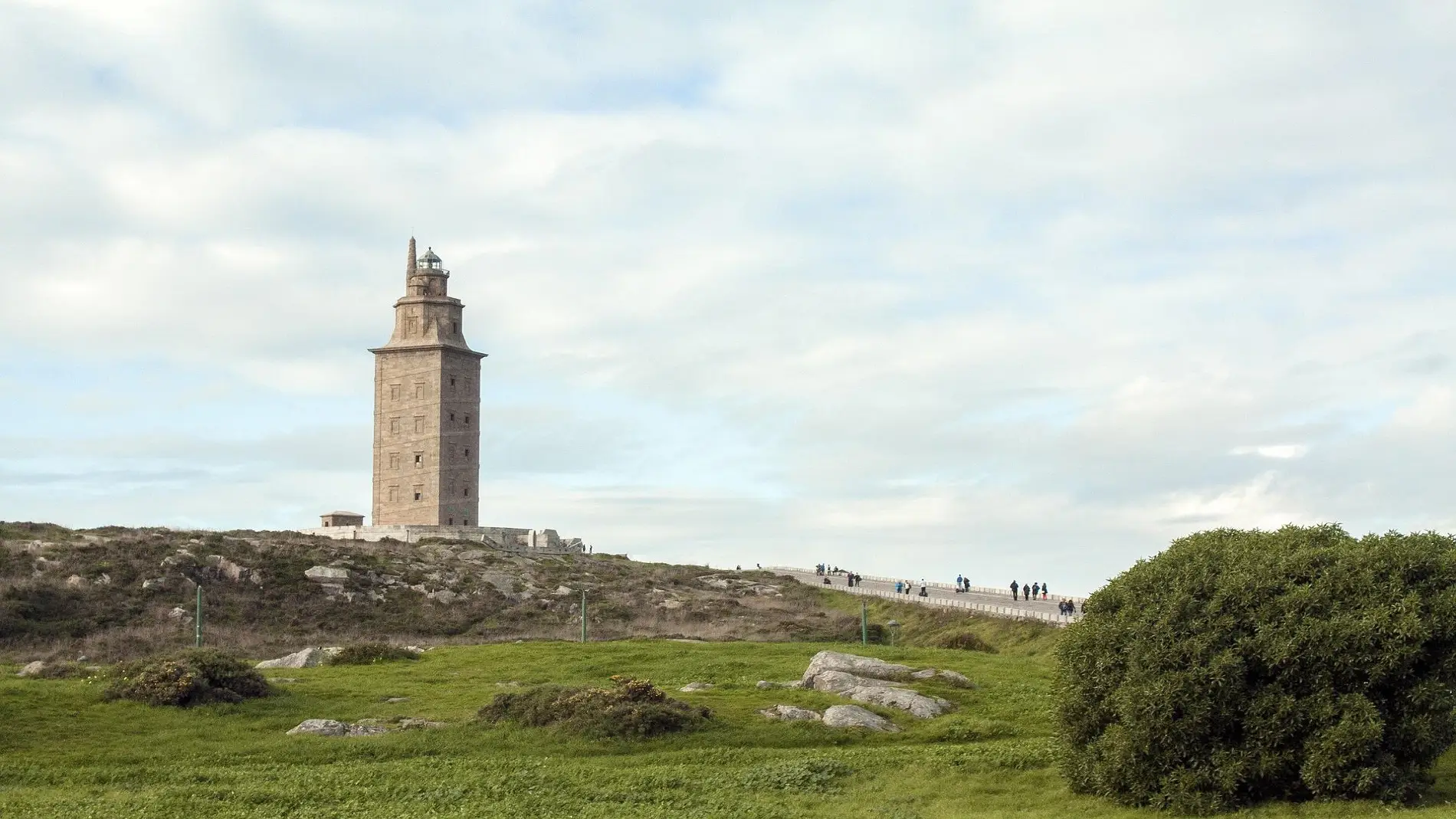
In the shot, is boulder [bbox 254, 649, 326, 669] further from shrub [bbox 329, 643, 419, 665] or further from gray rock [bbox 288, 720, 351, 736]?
gray rock [bbox 288, 720, 351, 736]

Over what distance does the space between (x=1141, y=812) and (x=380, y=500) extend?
8284 centimetres

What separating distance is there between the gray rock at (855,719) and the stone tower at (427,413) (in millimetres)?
68141

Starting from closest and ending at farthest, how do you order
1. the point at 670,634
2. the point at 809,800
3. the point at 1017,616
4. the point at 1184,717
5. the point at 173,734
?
the point at 1184,717
the point at 809,800
the point at 173,734
the point at 670,634
the point at 1017,616

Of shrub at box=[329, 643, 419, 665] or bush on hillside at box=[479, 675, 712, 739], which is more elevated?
shrub at box=[329, 643, 419, 665]

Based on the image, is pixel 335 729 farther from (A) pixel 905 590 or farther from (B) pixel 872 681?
(A) pixel 905 590

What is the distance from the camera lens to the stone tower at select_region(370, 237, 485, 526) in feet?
316

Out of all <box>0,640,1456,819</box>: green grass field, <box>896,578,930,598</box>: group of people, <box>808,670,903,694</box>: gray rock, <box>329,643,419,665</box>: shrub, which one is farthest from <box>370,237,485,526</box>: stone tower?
<box>808,670,903,694</box>: gray rock

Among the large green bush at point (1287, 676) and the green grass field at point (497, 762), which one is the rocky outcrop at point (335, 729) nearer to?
the green grass field at point (497, 762)

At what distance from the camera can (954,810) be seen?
22.6 metres

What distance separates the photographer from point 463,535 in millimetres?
91250

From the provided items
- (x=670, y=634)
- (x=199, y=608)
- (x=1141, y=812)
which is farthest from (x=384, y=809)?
(x=670, y=634)

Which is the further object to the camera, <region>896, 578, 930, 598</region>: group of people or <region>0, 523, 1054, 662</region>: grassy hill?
<region>896, 578, 930, 598</region>: group of people

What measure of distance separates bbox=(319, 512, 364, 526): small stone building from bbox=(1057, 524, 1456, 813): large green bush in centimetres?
7979

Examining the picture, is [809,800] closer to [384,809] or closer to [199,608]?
[384,809]
